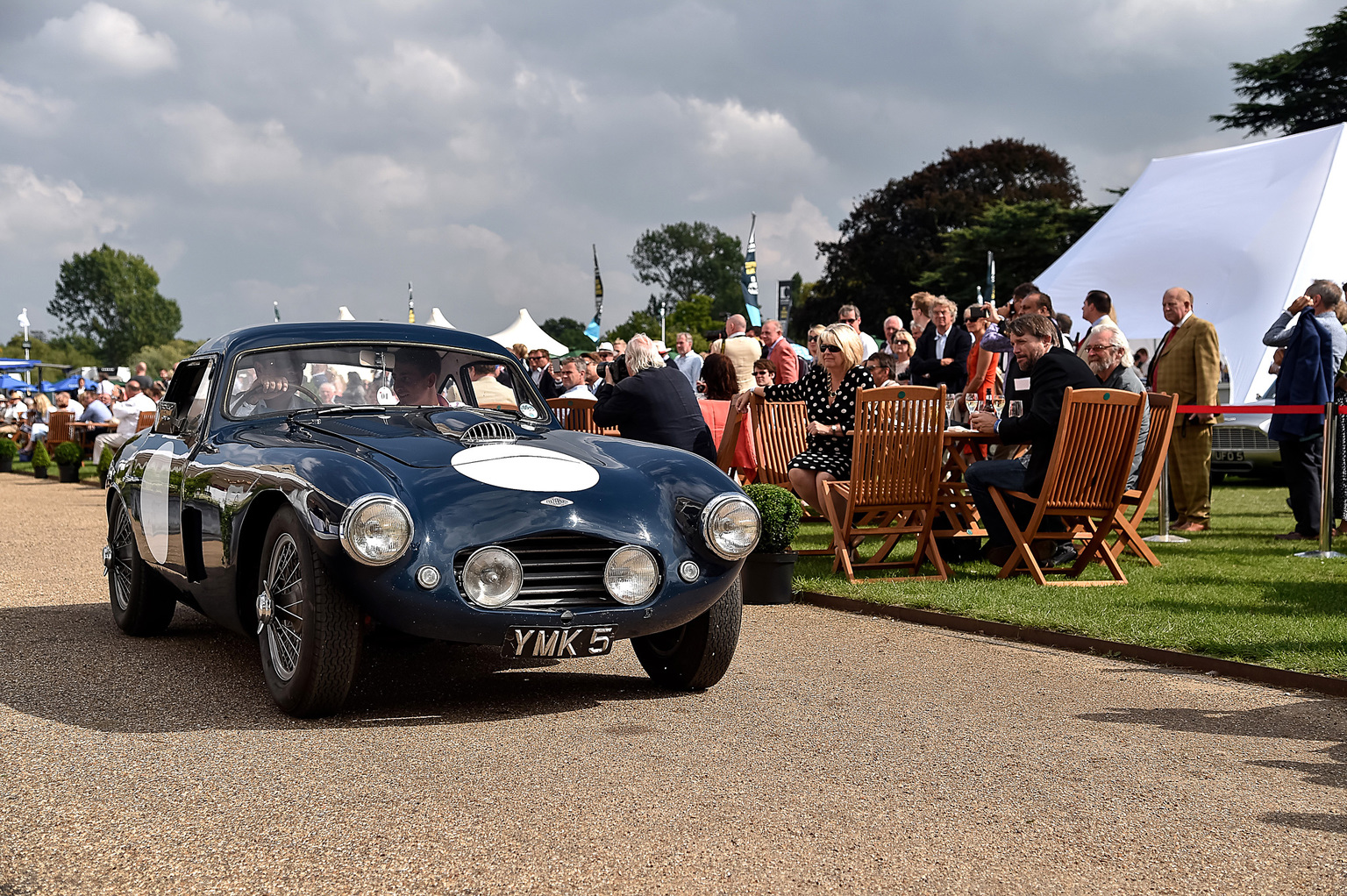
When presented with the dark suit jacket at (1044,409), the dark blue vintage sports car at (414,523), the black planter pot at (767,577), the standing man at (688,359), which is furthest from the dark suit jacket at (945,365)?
the dark blue vintage sports car at (414,523)

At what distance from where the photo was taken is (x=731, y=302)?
13938cm

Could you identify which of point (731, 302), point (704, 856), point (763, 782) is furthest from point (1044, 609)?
point (731, 302)

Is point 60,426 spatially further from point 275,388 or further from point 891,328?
point 275,388

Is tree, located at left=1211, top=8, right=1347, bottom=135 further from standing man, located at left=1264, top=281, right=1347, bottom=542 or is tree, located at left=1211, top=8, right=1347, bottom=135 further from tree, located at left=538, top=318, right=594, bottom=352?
tree, located at left=538, top=318, right=594, bottom=352

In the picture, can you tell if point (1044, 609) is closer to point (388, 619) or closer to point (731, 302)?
point (388, 619)

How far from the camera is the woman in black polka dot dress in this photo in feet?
30.4

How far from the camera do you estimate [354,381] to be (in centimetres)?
610

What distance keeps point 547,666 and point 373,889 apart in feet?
9.71

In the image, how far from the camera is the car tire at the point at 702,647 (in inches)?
212

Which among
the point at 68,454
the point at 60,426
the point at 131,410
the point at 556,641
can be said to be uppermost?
the point at 131,410

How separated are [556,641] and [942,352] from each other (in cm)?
846

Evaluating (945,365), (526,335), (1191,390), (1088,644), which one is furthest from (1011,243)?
(1088,644)

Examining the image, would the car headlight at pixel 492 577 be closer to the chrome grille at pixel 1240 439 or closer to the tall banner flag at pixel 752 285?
the chrome grille at pixel 1240 439

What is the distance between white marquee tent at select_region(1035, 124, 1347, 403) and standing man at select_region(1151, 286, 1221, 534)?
7.97 metres
